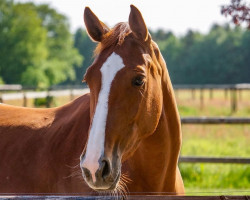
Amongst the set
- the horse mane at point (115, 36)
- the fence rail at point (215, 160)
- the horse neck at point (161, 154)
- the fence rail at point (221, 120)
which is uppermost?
the horse mane at point (115, 36)

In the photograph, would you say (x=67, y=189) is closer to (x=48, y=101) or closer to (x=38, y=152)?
(x=38, y=152)

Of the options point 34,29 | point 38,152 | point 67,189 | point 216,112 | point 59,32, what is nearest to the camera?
point 67,189

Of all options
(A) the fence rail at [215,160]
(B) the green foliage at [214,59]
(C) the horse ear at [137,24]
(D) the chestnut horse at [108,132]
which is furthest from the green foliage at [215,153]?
(B) the green foliage at [214,59]

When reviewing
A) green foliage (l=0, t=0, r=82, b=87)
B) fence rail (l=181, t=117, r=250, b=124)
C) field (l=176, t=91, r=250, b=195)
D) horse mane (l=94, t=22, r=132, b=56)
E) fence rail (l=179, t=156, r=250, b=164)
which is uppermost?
green foliage (l=0, t=0, r=82, b=87)

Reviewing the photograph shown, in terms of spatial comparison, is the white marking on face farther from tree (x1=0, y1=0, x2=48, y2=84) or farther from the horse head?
tree (x1=0, y1=0, x2=48, y2=84)

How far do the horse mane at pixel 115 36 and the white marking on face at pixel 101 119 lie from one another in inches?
5.2

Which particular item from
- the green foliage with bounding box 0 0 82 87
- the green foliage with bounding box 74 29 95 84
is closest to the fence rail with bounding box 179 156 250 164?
the green foliage with bounding box 0 0 82 87

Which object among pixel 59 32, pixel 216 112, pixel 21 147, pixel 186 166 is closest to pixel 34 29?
pixel 59 32

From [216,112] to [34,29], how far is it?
35574 mm

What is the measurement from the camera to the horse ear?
2777 mm

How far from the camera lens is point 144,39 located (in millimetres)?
2842

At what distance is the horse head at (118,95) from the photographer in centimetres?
236

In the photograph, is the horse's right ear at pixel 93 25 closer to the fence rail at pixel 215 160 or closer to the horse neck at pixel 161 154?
the horse neck at pixel 161 154

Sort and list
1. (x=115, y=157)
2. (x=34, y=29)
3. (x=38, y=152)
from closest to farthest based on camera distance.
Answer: (x=115, y=157) < (x=38, y=152) < (x=34, y=29)
